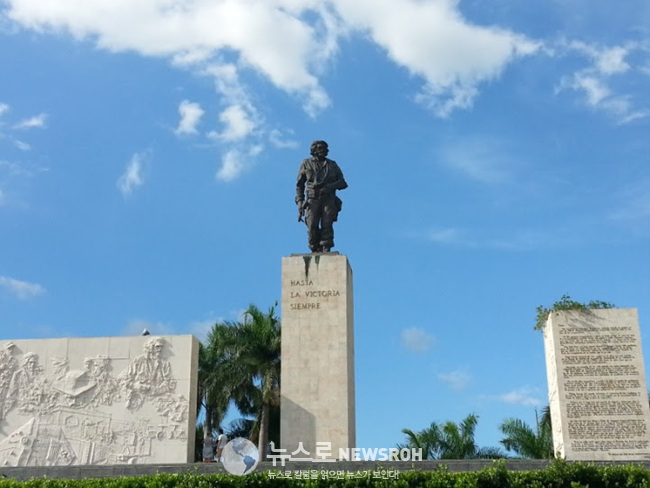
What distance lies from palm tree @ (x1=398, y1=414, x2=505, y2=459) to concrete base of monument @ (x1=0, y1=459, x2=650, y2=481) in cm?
621

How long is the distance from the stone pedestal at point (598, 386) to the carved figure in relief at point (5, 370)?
36.3 feet

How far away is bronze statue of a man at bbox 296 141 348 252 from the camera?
18594 mm

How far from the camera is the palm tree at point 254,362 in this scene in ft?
71.8

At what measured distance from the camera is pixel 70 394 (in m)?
17.1

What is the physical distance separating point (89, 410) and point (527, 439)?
33.3 ft

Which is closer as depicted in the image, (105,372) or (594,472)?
(594,472)

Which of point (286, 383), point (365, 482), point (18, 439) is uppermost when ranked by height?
point (286, 383)

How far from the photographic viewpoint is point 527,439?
20.2m

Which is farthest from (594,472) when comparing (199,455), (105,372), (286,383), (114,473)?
(199,455)

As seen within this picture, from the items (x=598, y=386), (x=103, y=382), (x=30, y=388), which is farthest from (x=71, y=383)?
(x=598, y=386)

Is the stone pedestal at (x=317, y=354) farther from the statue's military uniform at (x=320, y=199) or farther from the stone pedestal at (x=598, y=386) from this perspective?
the stone pedestal at (x=598, y=386)

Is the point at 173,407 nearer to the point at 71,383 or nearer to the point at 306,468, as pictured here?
the point at 71,383

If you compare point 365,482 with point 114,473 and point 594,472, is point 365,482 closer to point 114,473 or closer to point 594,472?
point 594,472

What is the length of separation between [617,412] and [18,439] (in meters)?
11.8
